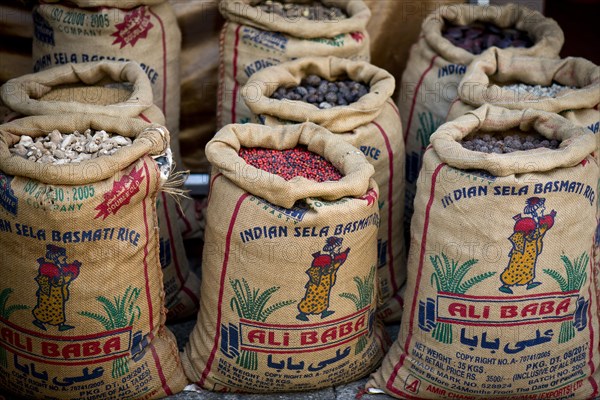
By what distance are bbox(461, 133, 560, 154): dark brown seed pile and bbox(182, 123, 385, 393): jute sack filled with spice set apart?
0.35 m

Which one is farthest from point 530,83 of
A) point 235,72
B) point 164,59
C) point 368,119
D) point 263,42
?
point 164,59

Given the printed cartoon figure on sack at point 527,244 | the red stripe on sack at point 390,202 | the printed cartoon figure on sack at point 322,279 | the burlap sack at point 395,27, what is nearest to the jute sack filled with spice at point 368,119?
the red stripe on sack at point 390,202

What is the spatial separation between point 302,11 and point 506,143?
43.7 inches

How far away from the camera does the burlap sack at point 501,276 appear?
8.94ft

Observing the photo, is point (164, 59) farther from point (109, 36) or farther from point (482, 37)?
point (482, 37)

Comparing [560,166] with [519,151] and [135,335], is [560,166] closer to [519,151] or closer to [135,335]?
[519,151]

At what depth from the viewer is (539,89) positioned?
3.33 m

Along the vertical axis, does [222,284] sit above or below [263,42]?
below

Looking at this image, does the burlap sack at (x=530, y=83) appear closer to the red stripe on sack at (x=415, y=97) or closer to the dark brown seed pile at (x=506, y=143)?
the dark brown seed pile at (x=506, y=143)

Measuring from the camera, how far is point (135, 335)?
9.30ft

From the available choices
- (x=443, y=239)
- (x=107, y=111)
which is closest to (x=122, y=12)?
(x=107, y=111)

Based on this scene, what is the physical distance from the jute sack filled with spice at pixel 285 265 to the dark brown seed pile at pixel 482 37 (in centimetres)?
95

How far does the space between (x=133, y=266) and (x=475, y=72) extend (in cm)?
136

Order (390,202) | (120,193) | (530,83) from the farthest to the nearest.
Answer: (530,83) < (390,202) < (120,193)
